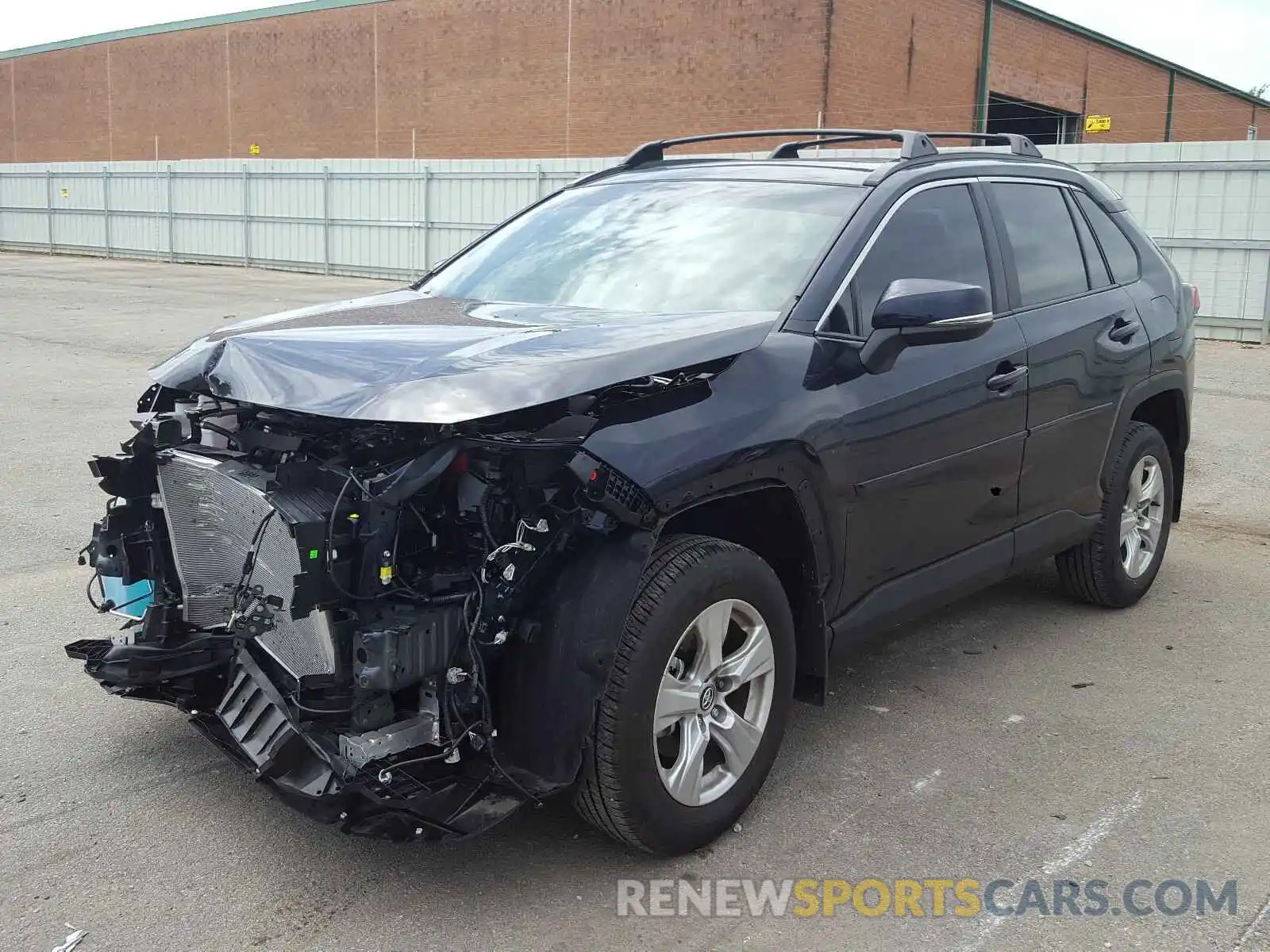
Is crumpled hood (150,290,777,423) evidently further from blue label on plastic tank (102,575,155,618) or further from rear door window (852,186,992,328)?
blue label on plastic tank (102,575,155,618)

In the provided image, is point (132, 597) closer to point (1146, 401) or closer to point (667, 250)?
point (667, 250)

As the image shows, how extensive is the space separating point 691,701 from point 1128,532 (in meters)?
3.08

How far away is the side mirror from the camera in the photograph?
3.69 m

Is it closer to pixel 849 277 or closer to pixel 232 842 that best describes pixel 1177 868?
pixel 849 277

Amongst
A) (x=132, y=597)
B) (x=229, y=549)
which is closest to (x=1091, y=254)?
(x=229, y=549)

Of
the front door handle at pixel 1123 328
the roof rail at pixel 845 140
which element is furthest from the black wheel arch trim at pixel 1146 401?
the roof rail at pixel 845 140

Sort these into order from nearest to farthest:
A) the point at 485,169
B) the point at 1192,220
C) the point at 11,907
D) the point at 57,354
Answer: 1. the point at 11,907
2. the point at 57,354
3. the point at 1192,220
4. the point at 485,169

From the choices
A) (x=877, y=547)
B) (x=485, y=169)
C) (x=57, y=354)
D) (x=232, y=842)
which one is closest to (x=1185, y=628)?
(x=877, y=547)

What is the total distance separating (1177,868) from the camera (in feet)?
11.2

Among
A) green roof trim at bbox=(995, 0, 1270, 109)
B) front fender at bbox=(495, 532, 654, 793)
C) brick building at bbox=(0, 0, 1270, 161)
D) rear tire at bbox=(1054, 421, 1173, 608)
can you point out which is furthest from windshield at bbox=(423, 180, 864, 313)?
green roof trim at bbox=(995, 0, 1270, 109)

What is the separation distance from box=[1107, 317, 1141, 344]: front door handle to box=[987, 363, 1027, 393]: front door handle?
0.83m

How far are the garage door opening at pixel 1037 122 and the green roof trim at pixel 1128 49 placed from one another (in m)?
2.17

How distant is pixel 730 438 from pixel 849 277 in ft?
3.00

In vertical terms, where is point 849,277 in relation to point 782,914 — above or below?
above
